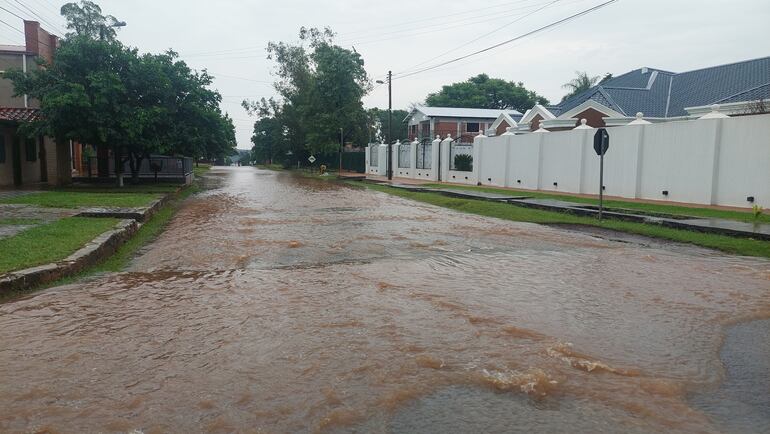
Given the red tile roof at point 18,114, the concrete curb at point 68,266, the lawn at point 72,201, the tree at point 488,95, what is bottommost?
the concrete curb at point 68,266

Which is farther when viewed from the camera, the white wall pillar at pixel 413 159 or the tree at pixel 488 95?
the tree at pixel 488 95

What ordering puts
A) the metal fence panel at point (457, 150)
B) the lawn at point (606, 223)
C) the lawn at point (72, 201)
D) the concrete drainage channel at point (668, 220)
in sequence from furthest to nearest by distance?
the metal fence panel at point (457, 150)
the lawn at point (72, 201)
the concrete drainage channel at point (668, 220)
the lawn at point (606, 223)

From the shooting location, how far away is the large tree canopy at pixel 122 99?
21.8 m

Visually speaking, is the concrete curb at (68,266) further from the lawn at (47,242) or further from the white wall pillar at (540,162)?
the white wall pillar at (540,162)

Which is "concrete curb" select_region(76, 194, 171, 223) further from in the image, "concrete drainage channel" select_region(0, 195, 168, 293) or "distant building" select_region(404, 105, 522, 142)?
"distant building" select_region(404, 105, 522, 142)

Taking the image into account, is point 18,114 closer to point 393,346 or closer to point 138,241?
point 138,241

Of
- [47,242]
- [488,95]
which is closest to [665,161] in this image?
[47,242]

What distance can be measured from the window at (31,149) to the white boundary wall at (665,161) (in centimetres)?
2227

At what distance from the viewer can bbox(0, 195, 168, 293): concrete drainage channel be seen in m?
6.93

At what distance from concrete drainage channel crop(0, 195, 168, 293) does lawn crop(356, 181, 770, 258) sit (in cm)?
956

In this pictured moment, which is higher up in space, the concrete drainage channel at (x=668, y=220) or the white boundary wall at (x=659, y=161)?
the white boundary wall at (x=659, y=161)

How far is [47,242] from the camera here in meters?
9.14

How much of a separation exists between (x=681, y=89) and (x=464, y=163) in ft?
41.2

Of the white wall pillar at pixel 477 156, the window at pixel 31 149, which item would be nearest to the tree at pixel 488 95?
the white wall pillar at pixel 477 156
